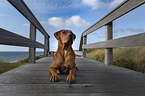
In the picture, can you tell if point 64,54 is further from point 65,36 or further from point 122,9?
point 122,9

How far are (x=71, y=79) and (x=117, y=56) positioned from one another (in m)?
4.50

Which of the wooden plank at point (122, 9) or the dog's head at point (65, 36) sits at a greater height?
the wooden plank at point (122, 9)

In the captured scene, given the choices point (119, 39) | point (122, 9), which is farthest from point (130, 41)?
point (122, 9)

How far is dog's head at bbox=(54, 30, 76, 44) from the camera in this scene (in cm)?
200

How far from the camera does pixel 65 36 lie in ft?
6.62

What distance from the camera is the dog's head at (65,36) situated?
200cm

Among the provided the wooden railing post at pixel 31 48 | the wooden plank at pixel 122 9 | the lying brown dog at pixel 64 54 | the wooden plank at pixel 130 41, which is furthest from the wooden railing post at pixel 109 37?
the wooden railing post at pixel 31 48

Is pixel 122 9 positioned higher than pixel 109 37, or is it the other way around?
pixel 122 9

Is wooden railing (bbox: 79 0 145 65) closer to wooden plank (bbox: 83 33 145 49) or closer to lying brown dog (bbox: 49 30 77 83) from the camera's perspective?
wooden plank (bbox: 83 33 145 49)

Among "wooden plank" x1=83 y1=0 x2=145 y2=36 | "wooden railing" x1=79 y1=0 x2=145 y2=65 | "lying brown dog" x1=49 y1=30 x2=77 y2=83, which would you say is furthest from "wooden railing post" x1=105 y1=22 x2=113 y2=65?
"lying brown dog" x1=49 y1=30 x2=77 y2=83

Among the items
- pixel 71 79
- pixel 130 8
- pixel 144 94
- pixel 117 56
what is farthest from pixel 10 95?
pixel 117 56

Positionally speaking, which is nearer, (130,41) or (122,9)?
(130,41)

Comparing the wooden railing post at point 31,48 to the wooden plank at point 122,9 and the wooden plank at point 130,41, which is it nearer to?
the wooden plank at point 122,9

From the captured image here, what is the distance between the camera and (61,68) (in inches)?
81.6
